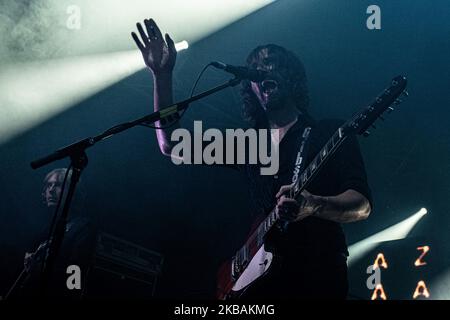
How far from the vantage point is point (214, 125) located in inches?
144

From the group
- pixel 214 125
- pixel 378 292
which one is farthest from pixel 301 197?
pixel 378 292

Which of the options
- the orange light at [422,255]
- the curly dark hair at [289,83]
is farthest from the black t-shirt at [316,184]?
the orange light at [422,255]

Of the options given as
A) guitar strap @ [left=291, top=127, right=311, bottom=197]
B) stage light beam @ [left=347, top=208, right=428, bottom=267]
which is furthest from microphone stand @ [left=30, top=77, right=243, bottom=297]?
stage light beam @ [left=347, top=208, right=428, bottom=267]

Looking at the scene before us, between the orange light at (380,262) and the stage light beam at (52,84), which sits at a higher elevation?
the stage light beam at (52,84)

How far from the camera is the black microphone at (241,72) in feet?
6.86

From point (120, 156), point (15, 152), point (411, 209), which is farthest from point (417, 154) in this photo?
point (15, 152)

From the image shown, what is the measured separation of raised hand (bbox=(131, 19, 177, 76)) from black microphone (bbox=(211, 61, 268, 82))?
237mm

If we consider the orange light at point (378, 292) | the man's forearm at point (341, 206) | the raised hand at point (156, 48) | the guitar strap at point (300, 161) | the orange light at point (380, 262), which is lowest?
the orange light at point (378, 292)

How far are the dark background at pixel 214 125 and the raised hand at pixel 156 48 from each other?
1456 millimetres

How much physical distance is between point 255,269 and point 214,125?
1.73 meters

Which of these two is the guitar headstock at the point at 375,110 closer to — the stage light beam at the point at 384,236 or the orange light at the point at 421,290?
the stage light beam at the point at 384,236

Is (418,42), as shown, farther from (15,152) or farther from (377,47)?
(15,152)

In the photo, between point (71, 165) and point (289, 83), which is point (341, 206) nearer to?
point (289, 83)

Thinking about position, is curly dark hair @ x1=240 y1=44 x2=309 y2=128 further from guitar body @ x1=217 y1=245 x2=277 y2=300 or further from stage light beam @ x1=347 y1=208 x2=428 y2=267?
stage light beam @ x1=347 y1=208 x2=428 y2=267
